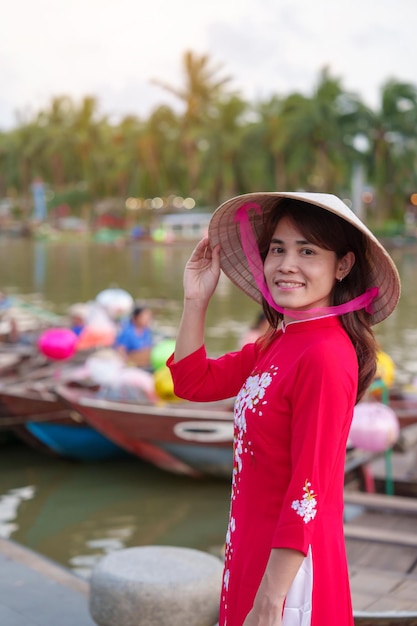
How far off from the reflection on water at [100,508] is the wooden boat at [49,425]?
0.65 feet

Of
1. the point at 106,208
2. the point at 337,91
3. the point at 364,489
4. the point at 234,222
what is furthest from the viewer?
the point at 106,208

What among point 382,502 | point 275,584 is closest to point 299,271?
point 275,584

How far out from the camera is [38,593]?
3.67 m

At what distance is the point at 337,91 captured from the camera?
46.2m

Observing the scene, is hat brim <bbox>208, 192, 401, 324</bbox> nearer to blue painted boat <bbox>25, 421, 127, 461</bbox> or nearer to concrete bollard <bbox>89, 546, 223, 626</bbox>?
concrete bollard <bbox>89, 546, 223, 626</bbox>

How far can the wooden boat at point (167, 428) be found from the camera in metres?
6.76

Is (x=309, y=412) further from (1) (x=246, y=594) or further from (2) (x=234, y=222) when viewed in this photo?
(2) (x=234, y=222)

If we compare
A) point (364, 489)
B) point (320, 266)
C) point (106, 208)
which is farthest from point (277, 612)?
point (106, 208)

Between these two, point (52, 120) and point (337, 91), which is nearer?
point (337, 91)

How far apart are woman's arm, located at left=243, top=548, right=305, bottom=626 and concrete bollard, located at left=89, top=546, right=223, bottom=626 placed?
4.73ft

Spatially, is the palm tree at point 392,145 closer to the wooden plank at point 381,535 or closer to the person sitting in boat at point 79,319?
the person sitting in boat at point 79,319

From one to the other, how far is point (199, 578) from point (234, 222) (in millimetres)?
1589

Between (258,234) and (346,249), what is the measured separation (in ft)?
0.97

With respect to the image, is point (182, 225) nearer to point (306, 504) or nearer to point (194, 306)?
point (194, 306)
